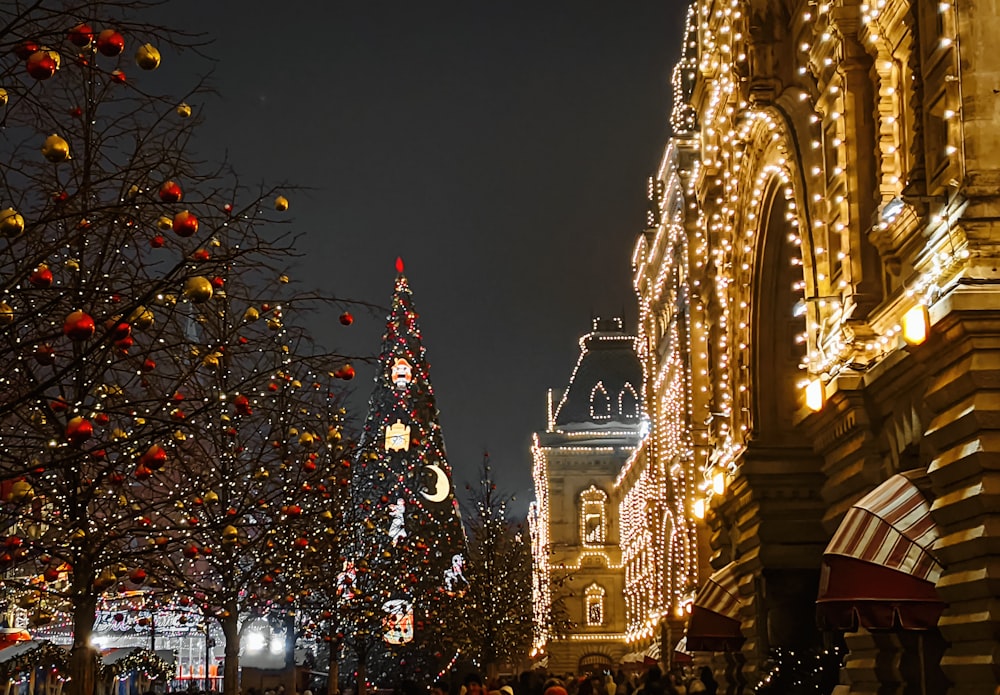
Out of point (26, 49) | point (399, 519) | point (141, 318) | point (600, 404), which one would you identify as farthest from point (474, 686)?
point (600, 404)

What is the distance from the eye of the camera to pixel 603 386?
92125 mm

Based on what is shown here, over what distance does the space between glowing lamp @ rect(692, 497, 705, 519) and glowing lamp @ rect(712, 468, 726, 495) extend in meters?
3.13

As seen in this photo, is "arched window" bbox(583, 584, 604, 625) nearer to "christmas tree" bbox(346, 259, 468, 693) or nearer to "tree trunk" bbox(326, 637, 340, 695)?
"christmas tree" bbox(346, 259, 468, 693)

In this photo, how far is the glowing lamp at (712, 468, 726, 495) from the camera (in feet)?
88.9

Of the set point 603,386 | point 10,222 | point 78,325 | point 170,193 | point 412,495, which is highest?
point 603,386

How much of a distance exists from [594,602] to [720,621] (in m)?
58.1

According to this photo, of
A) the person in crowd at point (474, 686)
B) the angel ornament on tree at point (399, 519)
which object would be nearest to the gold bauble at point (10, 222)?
the person in crowd at point (474, 686)

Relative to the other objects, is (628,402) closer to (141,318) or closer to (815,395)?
(815,395)

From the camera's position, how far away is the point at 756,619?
78.7ft

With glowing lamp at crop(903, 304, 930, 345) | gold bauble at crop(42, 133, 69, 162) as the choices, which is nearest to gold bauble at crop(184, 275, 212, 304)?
gold bauble at crop(42, 133, 69, 162)

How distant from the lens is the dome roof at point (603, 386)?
91688 mm

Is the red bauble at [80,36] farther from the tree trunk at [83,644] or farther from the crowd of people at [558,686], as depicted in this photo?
the tree trunk at [83,644]

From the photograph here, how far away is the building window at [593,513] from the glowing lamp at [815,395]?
68711 millimetres

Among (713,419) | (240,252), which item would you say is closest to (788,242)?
(713,419)
